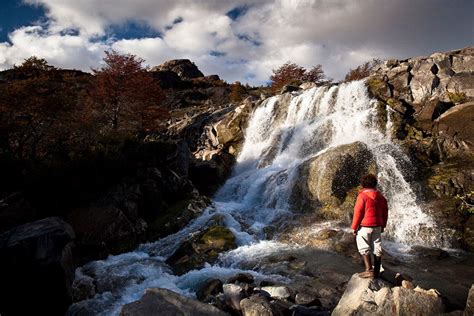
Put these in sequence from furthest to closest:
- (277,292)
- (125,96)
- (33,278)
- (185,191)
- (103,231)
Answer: (125,96), (185,191), (103,231), (277,292), (33,278)

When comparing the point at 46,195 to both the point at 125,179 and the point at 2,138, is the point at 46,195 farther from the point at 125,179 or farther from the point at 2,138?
the point at 2,138

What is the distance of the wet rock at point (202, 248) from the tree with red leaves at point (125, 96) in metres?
16.3

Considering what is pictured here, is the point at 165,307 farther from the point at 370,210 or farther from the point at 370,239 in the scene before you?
the point at 370,210

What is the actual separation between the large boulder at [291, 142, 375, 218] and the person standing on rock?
1033 cm

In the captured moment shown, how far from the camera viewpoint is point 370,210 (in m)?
7.77

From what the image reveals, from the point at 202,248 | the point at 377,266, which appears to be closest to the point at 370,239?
the point at 377,266

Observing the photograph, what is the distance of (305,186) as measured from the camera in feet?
65.4

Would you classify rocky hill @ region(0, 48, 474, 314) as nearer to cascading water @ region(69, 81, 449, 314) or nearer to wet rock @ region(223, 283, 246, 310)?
cascading water @ region(69, 81, 449, 314)

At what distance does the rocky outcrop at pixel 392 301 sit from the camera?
6871 millimetres

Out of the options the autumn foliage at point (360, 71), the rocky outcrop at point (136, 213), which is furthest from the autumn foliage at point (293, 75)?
the rocky outcrop at point (136, 213)

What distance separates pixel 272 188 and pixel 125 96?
16.4 m

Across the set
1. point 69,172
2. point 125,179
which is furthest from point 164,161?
point 69,172

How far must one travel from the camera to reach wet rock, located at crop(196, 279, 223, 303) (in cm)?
1048

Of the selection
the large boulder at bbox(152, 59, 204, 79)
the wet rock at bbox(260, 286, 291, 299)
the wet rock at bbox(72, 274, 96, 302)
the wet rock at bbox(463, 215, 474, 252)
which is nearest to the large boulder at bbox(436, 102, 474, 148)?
the wet rock at bbox(463, 215, 474, 252)
